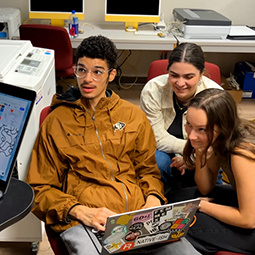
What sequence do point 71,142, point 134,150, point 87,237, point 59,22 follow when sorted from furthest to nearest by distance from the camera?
1. point 59,22
2. point 134,150
3. point 71,142
4. point 87,237

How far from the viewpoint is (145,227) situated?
135cm

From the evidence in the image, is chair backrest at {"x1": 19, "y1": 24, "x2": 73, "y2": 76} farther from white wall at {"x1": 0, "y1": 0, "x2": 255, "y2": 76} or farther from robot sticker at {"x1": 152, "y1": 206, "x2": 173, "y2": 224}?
robot sticker at {"x1": 152, "y1": 206, "x2": 173, "y2": 224}

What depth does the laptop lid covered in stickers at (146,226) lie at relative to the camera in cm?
128

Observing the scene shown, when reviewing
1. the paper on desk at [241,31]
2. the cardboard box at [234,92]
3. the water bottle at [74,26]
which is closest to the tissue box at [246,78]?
the cardboard box at [234,92]

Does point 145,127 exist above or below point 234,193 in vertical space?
above

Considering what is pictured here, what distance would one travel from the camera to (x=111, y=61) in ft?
5.78

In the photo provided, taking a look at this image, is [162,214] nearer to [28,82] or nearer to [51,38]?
[28,82]

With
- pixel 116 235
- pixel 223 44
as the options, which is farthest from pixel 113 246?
pixel 223 44

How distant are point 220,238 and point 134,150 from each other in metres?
0.53

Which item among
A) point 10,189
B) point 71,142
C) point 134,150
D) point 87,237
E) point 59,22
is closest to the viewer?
point 10,189

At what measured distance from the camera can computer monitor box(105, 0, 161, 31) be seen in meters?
3.95

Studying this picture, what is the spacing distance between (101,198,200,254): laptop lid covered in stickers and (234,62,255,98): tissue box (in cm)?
306

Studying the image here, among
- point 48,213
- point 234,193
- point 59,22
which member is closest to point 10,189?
point 48,213

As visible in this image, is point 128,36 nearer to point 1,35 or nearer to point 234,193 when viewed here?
point 1,35
